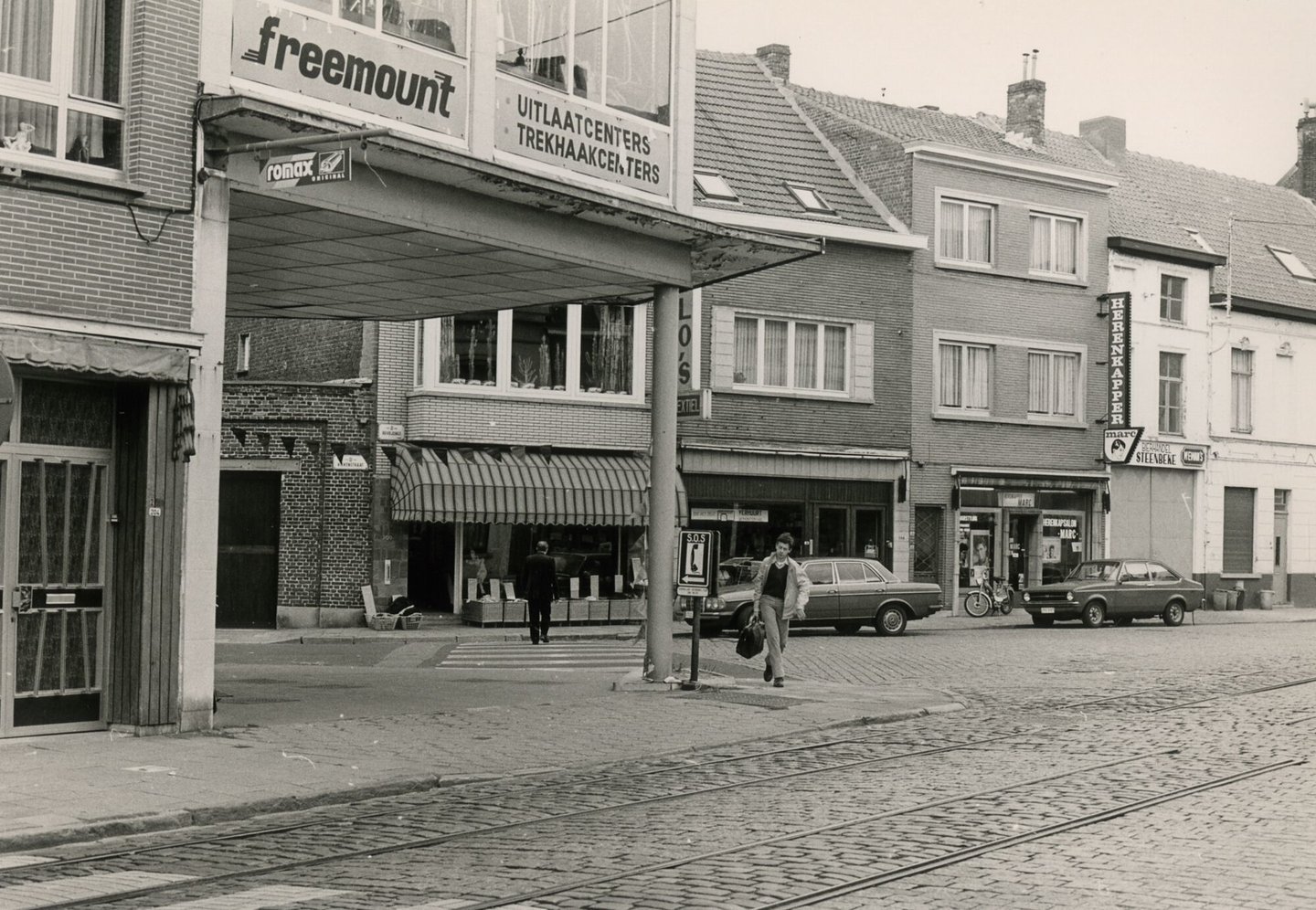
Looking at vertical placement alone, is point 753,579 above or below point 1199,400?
below

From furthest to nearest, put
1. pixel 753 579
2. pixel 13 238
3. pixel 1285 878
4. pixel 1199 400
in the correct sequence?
pixel 1199 400 < pixel 753 579 < pixel 13 238 < pixel 1285 878

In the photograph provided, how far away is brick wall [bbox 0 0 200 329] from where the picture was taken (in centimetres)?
1193

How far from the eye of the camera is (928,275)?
3519 centimetres

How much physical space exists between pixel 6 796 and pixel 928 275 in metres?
27.9

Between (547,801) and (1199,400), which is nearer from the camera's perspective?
(547,801)

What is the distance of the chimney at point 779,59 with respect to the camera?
39.4 metres

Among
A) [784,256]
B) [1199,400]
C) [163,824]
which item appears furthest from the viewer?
[1199,400]

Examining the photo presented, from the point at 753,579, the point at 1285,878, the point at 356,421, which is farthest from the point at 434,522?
the point at 1285,878

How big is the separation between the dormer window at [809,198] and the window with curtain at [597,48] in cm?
1691

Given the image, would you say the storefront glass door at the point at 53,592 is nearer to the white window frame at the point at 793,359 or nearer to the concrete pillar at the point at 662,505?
the concrete pillar at the point at 662,505

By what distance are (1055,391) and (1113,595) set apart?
6753mm

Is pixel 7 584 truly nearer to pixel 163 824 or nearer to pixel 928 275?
pixel 163 824

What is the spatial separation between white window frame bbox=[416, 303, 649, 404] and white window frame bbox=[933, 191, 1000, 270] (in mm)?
7913

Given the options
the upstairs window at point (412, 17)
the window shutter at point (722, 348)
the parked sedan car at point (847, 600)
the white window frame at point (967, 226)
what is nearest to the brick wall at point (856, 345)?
the window shutter at point (722, 348)
